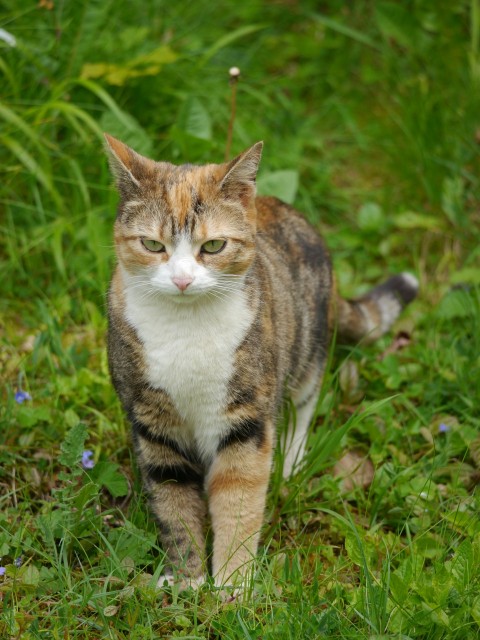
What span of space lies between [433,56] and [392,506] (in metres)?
3.11

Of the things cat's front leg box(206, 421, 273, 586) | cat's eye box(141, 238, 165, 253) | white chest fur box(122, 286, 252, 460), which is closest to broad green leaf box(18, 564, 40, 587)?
cat's front leg box(206, 421, 273, 586)

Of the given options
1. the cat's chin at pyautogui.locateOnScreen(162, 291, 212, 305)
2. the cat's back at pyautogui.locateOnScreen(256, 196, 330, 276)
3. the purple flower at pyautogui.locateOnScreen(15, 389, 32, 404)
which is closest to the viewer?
the cat's chin at pyautogui.locateOnScreen(162, 291, 212, 305)

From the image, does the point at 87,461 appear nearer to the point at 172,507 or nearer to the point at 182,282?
the point at 172,507

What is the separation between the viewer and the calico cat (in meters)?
2.54

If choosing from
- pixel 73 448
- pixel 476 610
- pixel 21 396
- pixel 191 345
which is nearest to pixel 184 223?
pixel 191 345

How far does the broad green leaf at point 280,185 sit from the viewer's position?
4.09m

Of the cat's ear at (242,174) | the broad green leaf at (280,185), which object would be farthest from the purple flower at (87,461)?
the broad green leaf at (280,185)

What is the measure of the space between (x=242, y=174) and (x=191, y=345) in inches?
22.1

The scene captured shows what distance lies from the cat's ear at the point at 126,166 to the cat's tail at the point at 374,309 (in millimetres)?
1318

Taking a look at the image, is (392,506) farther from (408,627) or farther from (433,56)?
(433,56)

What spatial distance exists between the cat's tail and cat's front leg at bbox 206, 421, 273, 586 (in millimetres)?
1043

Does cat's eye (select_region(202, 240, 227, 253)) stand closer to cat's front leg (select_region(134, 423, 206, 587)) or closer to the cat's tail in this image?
cat's front leg (select_region(134, 423, 206, 587))

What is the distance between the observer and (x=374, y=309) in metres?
3.89

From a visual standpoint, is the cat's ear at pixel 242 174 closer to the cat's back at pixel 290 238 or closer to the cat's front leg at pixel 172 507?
the cat's back at pixel 290 238
